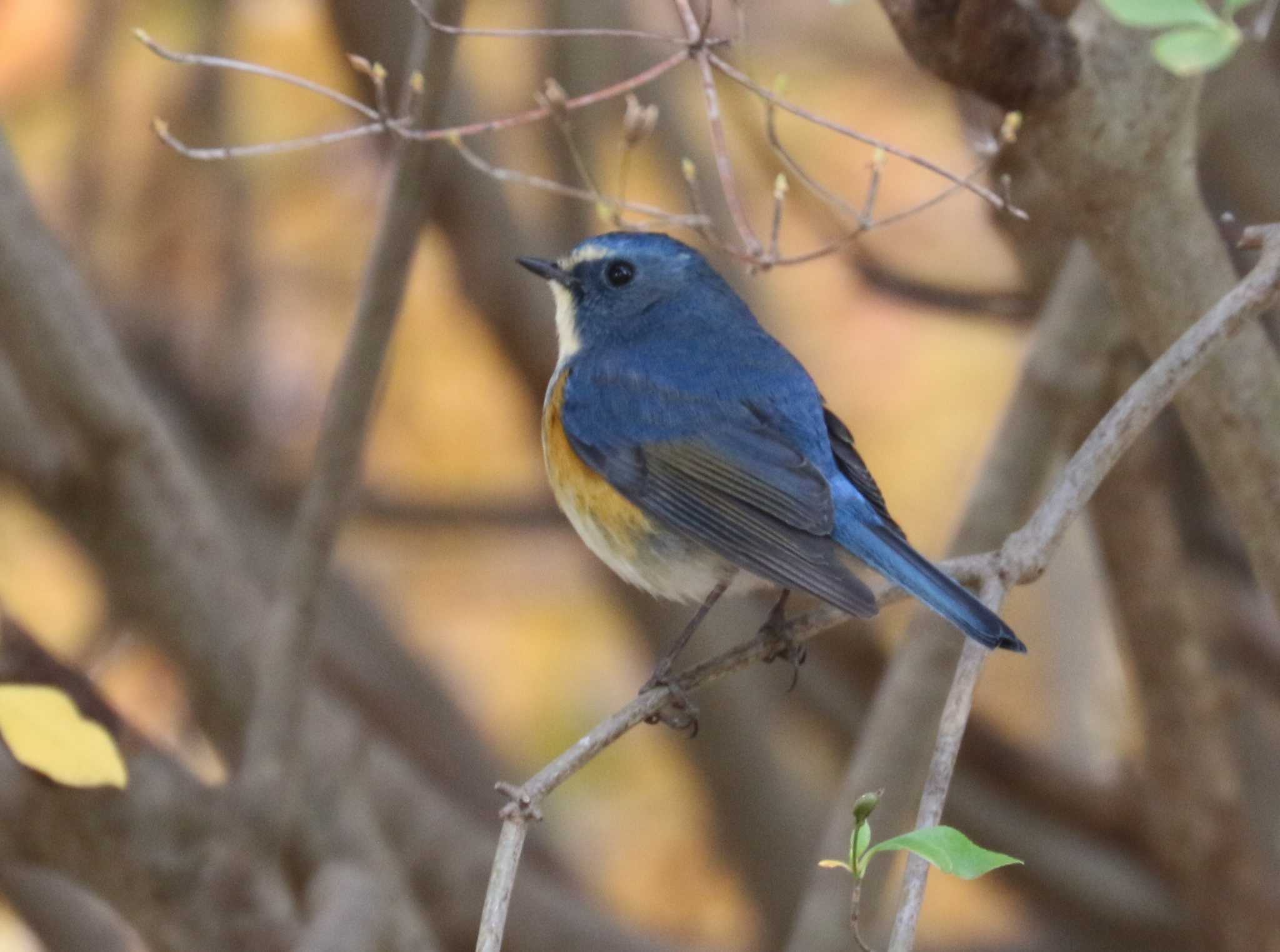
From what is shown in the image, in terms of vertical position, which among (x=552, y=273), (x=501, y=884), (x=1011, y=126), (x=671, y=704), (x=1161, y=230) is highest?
(x=552, y=273)

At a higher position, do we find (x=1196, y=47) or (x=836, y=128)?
(x=836, y=128)

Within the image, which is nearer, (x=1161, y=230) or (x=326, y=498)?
(x=1161, y=230)

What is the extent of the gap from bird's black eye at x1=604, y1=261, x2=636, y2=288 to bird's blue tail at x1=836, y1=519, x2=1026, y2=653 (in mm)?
900

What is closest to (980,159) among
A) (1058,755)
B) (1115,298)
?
(1115,298)

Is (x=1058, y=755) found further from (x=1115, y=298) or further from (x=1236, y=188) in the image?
(x=1115, y=298)

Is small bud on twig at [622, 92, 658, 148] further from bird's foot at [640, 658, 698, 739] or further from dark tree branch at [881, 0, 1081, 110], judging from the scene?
bird's foot at [640, 658, 698, 739]

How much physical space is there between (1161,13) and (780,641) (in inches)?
52.9

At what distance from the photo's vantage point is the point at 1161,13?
1572 mm

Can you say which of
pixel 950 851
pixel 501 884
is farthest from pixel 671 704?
pixel 950 851

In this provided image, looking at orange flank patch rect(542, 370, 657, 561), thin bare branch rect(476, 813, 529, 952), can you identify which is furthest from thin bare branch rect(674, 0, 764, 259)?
thin bare branch rect(476, 813, 529, 952)

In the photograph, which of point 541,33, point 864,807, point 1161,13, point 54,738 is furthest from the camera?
point 541,33

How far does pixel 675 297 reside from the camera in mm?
3301

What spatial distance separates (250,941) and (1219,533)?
3156 mm

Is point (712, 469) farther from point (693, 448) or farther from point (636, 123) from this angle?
point (636, 123)
